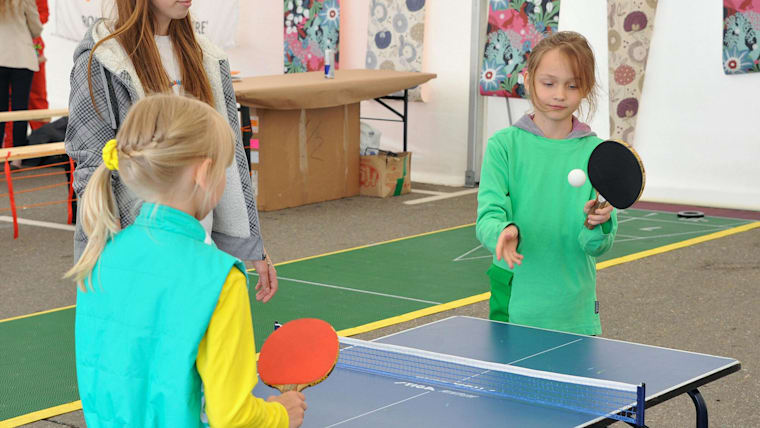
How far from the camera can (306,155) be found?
8.69 m

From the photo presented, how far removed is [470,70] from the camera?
375 inches

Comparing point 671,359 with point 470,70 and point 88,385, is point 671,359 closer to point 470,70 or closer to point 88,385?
point 88,385

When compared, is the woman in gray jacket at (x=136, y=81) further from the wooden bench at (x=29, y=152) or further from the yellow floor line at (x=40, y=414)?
the wooden bench at (x=29, y=152)

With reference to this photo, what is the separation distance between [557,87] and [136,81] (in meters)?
1.25

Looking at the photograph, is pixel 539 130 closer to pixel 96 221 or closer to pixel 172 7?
pixel 172 7

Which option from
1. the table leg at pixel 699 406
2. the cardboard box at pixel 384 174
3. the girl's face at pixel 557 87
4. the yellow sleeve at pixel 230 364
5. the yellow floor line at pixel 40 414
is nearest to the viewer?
the yellow sleeve at pixel 230 364

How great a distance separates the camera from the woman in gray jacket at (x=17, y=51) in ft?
31.4

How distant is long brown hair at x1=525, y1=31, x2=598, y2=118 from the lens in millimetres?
3113

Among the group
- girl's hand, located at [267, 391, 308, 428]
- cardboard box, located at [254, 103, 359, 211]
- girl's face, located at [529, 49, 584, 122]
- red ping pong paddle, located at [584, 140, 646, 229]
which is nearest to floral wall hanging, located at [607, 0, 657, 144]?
cardboard box, located at [254, 103, 359, 211]

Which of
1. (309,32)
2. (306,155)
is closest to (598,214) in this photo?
(306,155)

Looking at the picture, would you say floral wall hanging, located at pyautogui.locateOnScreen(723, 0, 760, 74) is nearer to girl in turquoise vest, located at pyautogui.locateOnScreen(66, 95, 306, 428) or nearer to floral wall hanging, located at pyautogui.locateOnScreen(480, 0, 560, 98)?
floral wall hanging, located at pyautogui.locateOnScreen(480, 0, 560, 98)

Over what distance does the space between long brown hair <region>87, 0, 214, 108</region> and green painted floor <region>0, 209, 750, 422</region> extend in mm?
1787

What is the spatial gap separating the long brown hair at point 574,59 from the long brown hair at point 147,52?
3.33 ft

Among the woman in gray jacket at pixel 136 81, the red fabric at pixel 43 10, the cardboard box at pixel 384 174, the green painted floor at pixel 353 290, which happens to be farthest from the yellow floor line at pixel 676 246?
the red fabric at pixel 43 10
